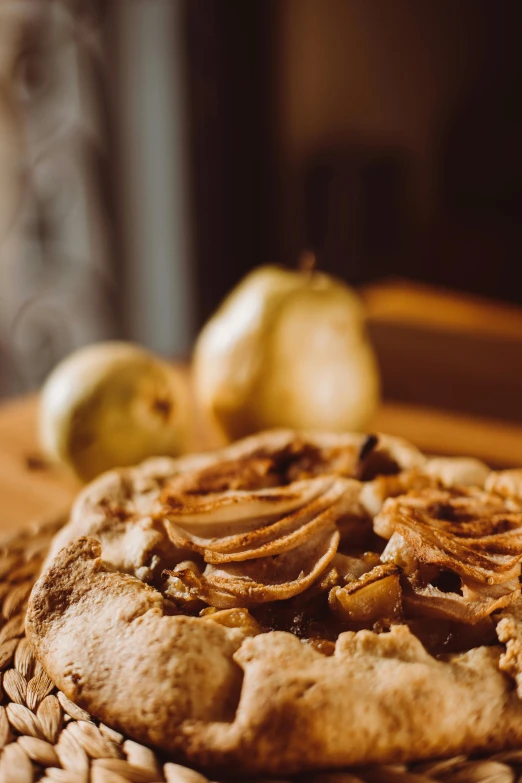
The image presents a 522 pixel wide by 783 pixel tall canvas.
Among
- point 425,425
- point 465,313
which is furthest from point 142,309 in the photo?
point 425,425

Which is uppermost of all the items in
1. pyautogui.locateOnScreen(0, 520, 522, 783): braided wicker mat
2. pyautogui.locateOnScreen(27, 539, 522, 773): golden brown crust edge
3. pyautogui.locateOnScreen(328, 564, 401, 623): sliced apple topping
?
pyautogui.locateOnScreen(328, 564, 401, 623): sliced apple topping

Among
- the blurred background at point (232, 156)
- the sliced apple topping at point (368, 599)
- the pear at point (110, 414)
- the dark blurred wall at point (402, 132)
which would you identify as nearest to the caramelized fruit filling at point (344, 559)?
the sliced apple topping at point (368, 599)

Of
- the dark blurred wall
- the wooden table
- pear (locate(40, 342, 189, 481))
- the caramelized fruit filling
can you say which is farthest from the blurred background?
the caramelized fruit filling

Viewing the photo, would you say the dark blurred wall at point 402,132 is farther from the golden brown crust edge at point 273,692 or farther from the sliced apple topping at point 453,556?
the golden brown crust edge at point 273,692

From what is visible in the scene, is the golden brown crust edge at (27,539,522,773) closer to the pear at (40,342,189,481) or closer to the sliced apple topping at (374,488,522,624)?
the sliced apple topping at (374,488,522,624)

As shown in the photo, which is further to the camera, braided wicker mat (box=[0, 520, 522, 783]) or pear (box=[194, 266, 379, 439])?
pear (box=[194, 266, 379, 439])

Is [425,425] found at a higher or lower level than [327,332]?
lower

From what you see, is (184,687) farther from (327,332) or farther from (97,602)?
(327,332)
